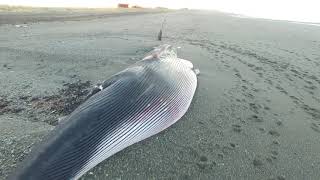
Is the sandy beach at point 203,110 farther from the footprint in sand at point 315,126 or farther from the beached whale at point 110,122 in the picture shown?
the beached whale at point 110,122

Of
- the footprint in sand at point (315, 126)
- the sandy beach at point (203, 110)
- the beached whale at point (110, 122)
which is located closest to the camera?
the beached whale at point (110, 122)

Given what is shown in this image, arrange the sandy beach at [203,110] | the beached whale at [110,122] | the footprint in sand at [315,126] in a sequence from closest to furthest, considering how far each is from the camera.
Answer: the beached whale at [110,122], the sandy beach at [203,110], the footprint in sand at [315,126]

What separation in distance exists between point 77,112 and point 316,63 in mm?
7256

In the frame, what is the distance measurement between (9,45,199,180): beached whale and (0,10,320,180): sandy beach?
1.03ft

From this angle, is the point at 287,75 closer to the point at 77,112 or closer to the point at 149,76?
the point at 149,76

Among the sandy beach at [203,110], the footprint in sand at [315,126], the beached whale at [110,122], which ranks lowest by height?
the footprint in sand at [315,126]

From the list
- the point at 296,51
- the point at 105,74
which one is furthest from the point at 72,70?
the point at 296,51

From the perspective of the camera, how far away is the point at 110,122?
10.1 feet

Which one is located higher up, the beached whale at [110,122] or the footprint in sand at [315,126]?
the beached whale at [110,122]

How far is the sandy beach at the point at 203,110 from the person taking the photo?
11.5 ft

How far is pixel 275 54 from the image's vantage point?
30.2ft

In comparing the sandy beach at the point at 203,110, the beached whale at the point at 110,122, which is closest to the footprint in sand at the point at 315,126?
the sandy beach at the point at 203,110

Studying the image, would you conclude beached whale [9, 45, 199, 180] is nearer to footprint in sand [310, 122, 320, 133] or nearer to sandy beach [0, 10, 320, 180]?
sandy beach [0, 10, 320, 180]

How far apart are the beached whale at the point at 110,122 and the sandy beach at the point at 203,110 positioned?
31cm
